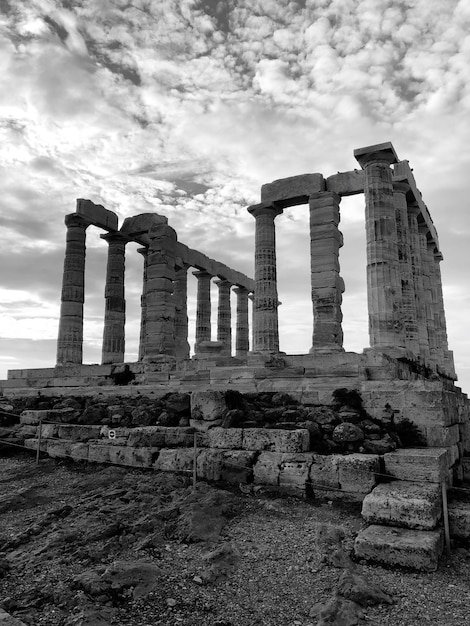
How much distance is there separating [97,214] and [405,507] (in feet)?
70.4

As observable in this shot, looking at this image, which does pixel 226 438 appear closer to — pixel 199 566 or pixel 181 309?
pixel 199 566

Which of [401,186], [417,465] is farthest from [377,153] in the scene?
[417,465]

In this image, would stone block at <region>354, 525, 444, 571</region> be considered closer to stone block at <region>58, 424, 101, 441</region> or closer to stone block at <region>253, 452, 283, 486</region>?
stone block at <region>253, 452, 283, 486</region>

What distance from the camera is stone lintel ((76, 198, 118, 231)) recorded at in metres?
23.7

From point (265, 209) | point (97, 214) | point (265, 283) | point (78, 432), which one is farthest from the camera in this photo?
point (97, 214)

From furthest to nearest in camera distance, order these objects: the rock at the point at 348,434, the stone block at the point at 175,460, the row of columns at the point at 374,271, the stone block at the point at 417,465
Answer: the row of columns at the point at 374,271 < the stone block at the point at 175,460 < the rock at the point at 348,434 < the stone block at the point at 417,465

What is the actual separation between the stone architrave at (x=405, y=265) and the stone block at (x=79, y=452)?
547 inches

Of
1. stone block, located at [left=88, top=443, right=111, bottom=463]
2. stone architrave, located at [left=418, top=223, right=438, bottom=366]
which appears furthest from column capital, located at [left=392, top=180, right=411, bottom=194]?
stone block, located at [left=88, top=443, right=111, bottom=463]

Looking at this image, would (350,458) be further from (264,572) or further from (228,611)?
(228,611)

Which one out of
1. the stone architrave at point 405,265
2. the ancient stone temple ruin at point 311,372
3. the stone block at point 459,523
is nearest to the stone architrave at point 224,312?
the ancient stone temple ruin at point 311,372

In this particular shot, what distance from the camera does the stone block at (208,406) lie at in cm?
1113

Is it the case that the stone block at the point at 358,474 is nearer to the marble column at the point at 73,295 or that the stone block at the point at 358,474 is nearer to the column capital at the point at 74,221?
the marble column at the point at 73,295

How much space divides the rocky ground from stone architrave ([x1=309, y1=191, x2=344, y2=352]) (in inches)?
447

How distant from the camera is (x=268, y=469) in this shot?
8.96m
